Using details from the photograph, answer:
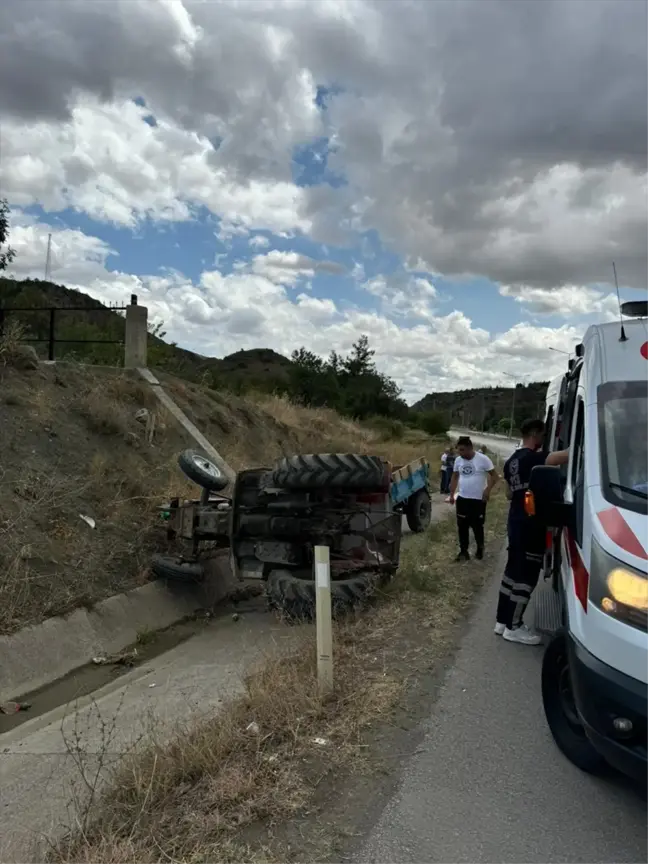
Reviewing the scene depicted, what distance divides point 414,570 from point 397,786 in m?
5.00

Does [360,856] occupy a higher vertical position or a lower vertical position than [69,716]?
higher

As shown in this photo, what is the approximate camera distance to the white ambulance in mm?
2965

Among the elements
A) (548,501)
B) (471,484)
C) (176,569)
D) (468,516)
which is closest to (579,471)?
(548,501)

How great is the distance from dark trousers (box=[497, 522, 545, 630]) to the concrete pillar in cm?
1102

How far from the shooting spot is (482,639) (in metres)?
6.35

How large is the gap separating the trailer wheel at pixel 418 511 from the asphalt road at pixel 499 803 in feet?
29.8

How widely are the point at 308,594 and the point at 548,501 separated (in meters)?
3.67

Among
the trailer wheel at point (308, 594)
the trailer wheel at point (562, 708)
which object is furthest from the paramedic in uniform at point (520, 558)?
the trailer wheel at point (562, 708)

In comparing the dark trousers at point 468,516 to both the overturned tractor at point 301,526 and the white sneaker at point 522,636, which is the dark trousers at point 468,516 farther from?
the white sneaker at point 522,636

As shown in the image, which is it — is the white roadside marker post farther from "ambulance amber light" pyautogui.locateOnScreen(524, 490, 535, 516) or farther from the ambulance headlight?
the ambulance headlight

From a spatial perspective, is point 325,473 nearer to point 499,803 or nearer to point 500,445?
point 499,803

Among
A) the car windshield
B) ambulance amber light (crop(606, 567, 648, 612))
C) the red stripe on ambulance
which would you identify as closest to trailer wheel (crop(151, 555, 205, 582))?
the car windshield

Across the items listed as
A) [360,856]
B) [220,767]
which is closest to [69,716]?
[220,767]

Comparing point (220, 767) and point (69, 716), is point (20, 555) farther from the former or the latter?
point (220, 767)
